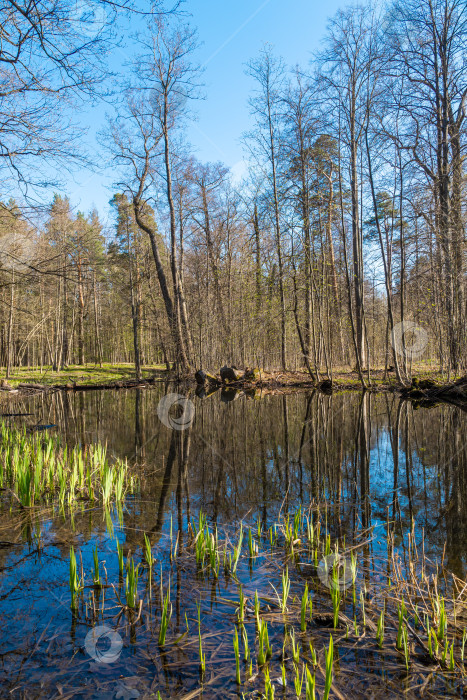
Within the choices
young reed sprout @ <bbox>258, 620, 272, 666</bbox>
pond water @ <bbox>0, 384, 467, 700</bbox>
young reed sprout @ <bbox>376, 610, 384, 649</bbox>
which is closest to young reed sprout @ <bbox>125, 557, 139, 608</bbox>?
pond water @ <bbox>0, 384, 467, 700</bbox>

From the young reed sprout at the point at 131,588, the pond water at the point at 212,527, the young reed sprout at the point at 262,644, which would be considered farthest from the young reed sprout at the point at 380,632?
the young reed sprout at the point at 131,588

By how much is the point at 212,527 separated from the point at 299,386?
14696 mm

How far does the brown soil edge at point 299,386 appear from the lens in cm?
1301

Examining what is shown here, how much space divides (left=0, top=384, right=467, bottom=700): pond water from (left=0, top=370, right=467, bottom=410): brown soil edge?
4307 mm

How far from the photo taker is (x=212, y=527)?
11.7 feet

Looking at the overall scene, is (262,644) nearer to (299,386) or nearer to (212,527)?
(212,527)

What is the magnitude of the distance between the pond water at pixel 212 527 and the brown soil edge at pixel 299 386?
4307 mm

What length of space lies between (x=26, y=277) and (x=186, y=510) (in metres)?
3.94

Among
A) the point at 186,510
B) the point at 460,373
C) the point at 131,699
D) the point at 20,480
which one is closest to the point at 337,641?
the point at 131,699

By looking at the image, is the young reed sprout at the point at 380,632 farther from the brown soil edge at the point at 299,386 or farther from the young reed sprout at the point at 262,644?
the brown soil edge at the point at 299,386

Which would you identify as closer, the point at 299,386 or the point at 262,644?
the point at 262,644

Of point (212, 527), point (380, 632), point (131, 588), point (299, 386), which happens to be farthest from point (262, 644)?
point (299, 386)

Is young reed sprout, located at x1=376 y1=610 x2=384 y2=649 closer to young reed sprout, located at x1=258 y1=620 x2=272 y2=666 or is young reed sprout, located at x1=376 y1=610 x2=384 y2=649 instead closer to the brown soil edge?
young reed sprout, located at x1=258 y1=620 x2=272 y2=666

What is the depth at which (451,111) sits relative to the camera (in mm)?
15000
